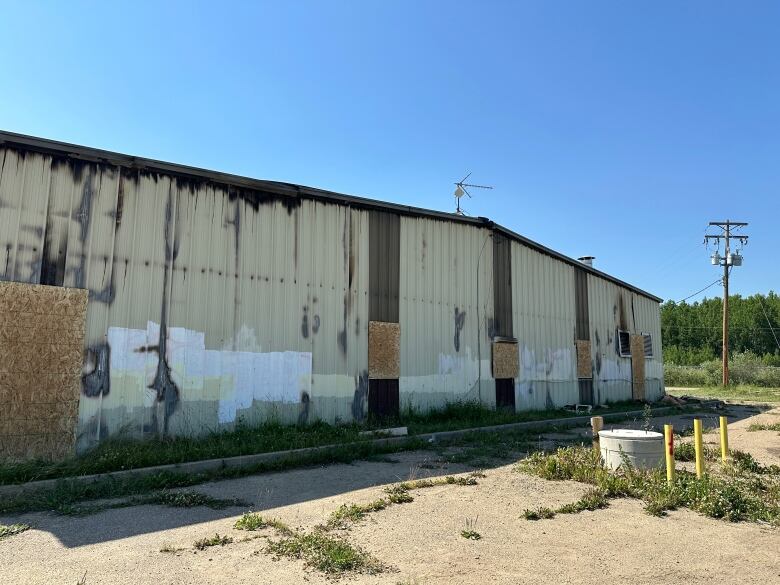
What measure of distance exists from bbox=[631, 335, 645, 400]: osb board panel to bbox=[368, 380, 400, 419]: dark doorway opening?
15.0 meters

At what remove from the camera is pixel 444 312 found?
16.2 metres

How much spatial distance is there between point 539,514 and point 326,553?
278 centimetres

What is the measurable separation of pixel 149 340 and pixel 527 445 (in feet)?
26.4

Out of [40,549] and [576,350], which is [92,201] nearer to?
[40,549]

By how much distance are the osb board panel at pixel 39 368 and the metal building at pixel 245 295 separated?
0.18 ft

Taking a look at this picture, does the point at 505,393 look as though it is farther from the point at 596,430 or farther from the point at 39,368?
the point at 39,368

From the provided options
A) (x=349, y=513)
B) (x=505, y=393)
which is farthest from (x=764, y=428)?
(x=349, y=513)

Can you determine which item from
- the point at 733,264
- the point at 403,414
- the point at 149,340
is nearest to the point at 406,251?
the point at 403,414

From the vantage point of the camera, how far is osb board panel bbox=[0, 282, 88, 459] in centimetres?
916

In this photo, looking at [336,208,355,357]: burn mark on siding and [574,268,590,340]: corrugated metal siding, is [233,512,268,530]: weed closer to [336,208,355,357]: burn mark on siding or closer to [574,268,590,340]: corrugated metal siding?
[336,208,355,357]: burn mark on siding

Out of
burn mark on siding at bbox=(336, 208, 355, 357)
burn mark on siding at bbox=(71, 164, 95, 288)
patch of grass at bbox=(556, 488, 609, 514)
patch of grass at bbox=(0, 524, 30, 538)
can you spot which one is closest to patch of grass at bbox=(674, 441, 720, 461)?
patch of grass at bbox=(556, 488, 609, 514)

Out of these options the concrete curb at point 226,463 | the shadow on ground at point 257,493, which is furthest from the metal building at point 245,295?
the shadow on ground at point 257,493

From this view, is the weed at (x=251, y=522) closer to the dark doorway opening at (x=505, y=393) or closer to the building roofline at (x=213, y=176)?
the building roofline at (x=213, y=176)

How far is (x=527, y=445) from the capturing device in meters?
12.2
